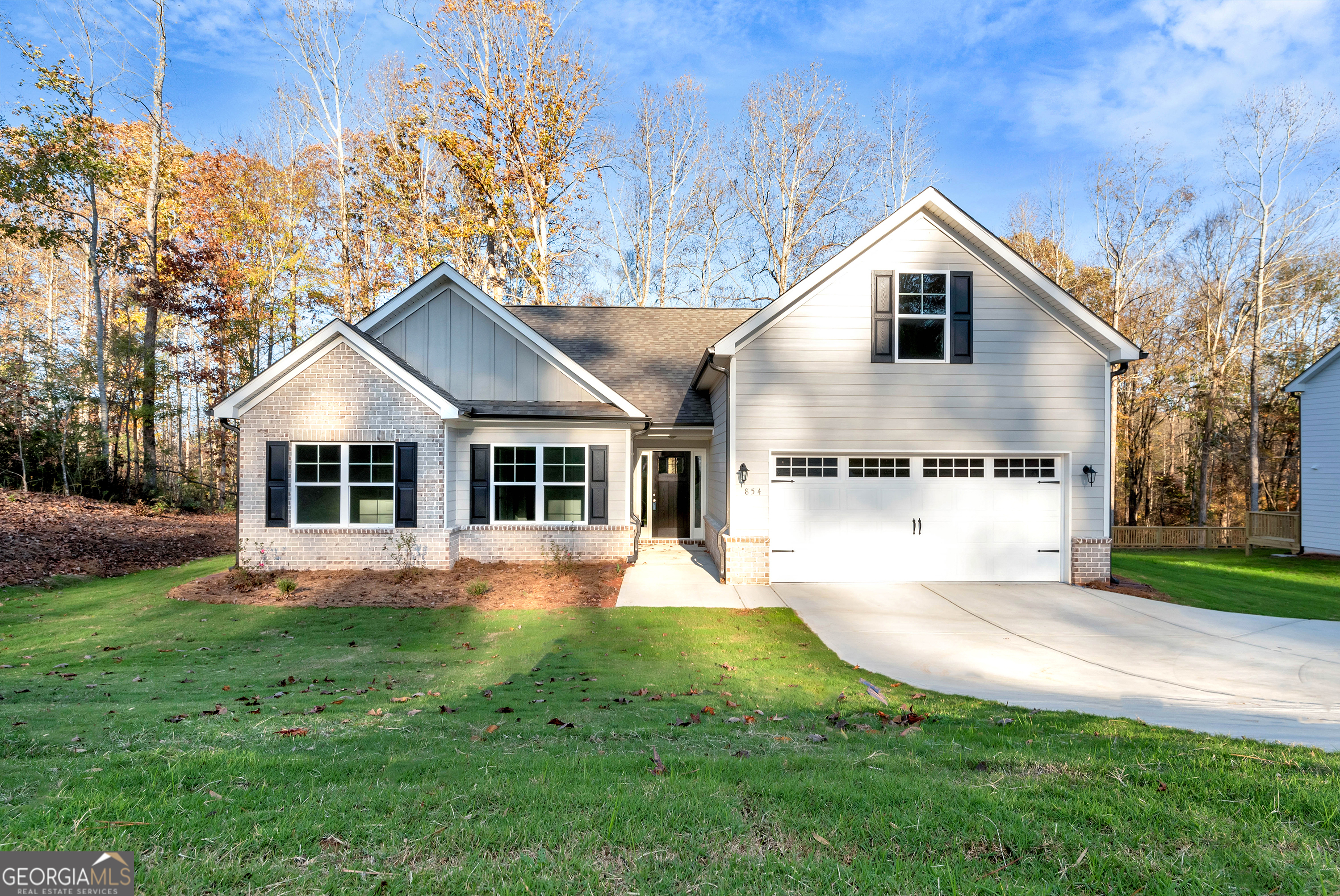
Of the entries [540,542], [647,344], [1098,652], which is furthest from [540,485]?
[1098,652]

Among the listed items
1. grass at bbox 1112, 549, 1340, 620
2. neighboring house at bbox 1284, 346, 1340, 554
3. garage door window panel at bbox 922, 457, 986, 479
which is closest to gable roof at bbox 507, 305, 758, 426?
garage door window panel at bbox 922, 457, 986, 479

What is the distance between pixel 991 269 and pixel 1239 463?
2212 cm

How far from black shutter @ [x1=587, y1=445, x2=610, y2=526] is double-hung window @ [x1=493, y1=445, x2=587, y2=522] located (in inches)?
6.4

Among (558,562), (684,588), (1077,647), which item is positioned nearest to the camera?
(1077,647)

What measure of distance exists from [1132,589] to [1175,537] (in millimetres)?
13396

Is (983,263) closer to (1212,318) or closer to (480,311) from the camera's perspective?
(480,311)

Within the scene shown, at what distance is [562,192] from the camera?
22922mm

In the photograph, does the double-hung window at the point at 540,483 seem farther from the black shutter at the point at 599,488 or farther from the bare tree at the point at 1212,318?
the bare tree at the point at 1212,318

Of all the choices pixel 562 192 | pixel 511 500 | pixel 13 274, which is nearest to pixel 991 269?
pixel 511 500

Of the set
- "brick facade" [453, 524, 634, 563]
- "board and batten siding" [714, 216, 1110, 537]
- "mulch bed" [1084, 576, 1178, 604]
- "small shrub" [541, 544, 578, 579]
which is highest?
"board and batten siding" [714, 216, 1110, 537]

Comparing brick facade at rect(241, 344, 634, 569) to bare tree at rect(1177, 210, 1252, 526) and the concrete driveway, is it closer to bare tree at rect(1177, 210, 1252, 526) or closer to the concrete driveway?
the concrete driveway

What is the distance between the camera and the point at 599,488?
1226 centimetres

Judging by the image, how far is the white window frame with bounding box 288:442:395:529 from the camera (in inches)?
443

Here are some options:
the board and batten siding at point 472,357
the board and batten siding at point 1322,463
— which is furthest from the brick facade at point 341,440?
the board and batten siding at point 1322,463
